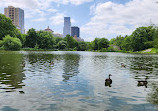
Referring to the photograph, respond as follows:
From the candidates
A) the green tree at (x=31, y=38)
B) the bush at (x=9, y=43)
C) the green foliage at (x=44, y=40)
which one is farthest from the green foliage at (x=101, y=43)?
the bush at (x=9, y=43)

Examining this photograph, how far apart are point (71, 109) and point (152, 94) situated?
6.31m

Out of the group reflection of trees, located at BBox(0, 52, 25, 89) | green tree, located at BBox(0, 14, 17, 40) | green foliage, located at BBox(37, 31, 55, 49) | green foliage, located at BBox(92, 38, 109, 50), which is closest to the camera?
reflection of trees, located at BBox(0, 52, 25, 89)

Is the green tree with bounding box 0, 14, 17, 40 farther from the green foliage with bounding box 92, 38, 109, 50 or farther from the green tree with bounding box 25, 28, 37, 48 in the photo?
the green foliage with bounding box 92, 38, 109, 50

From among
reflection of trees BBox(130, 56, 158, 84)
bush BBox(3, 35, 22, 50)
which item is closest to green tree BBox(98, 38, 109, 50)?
bush BBox(3, 35, 22, 50)

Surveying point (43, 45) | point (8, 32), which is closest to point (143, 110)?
point (8, 32)

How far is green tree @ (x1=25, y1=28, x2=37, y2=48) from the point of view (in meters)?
157

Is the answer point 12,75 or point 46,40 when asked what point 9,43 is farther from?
point 12,75

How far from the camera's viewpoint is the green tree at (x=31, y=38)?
157300 millimetres

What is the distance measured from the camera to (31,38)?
15825cm

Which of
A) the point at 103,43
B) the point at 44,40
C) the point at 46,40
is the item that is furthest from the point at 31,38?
the point at 103,43

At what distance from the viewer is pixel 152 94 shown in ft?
35.3

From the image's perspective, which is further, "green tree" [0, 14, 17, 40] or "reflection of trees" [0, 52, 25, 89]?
"green tree" [0, 14, 17, 40]

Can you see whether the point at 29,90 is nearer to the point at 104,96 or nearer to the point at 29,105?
the point at 29,105

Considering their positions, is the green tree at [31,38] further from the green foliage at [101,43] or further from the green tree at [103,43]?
the green tree at [103,43]
